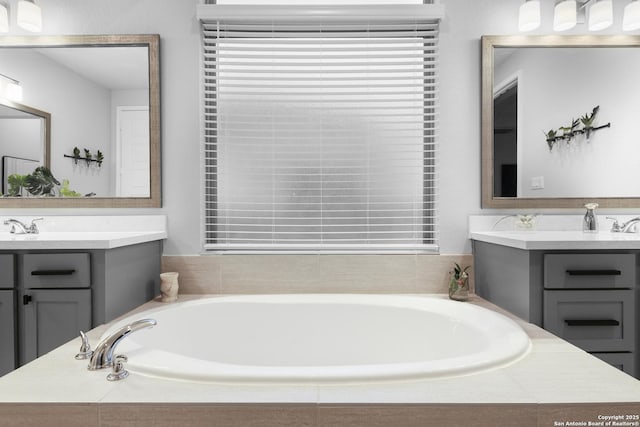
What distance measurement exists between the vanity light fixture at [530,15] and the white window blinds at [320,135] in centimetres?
45

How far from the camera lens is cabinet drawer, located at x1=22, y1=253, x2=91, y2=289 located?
1528 mm

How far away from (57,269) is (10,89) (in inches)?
48.6

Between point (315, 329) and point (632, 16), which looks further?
point (632, 16)

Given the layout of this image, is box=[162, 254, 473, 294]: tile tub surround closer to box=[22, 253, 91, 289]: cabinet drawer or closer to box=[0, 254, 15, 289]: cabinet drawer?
box=[22, 253, 91, 289]: cabinet drawer

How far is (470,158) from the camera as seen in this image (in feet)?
6.63

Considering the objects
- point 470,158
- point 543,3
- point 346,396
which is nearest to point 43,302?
point 346,396

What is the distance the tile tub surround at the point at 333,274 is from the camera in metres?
1.99

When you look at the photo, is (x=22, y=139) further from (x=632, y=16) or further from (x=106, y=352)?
(x=632, y=16)

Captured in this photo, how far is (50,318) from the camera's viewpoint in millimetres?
1530

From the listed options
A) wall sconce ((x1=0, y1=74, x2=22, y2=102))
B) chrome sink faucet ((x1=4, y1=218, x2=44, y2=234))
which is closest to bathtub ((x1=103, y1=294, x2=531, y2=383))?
chrome sink faucet ((x1=4, y1=218, x2=44, y2=234))

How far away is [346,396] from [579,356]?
800 millimetres

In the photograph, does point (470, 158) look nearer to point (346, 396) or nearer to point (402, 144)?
Result: point (402, 144)

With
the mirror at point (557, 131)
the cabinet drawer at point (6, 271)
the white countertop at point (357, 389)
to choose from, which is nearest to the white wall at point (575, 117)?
the mirror at point (557, 131)

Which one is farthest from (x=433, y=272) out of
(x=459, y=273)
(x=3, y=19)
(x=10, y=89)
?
(x=3, y=19)
